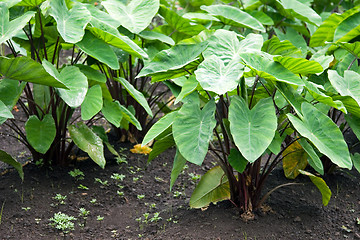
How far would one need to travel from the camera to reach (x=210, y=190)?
98.8 inches

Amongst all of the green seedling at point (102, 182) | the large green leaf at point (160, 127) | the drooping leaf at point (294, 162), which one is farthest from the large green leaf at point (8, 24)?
the drooping leaf at point (294, 162)

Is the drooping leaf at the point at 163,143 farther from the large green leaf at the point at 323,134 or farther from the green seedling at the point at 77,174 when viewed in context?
the green seedling at the point at 77,174

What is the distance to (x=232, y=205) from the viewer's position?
256 cm

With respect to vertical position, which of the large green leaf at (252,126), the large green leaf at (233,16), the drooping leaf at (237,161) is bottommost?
the drooping leaf at (237,161)

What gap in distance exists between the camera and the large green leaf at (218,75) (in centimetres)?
197

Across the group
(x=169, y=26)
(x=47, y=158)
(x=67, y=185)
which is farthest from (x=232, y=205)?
(x=169, y=26)

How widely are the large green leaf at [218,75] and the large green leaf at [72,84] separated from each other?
63 centimetres

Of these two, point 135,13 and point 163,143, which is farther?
point 135,13

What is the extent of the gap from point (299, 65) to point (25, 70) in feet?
4.17

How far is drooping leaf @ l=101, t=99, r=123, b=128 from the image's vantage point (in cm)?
272

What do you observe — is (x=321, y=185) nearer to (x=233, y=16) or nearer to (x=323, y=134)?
(x=323, y=134)

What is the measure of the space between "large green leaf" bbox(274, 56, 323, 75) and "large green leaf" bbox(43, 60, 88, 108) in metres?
0.96

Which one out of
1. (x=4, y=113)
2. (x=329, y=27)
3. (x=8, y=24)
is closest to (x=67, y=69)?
(x=8, y=24)

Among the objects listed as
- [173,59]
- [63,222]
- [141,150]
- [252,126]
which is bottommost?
[141,150]
